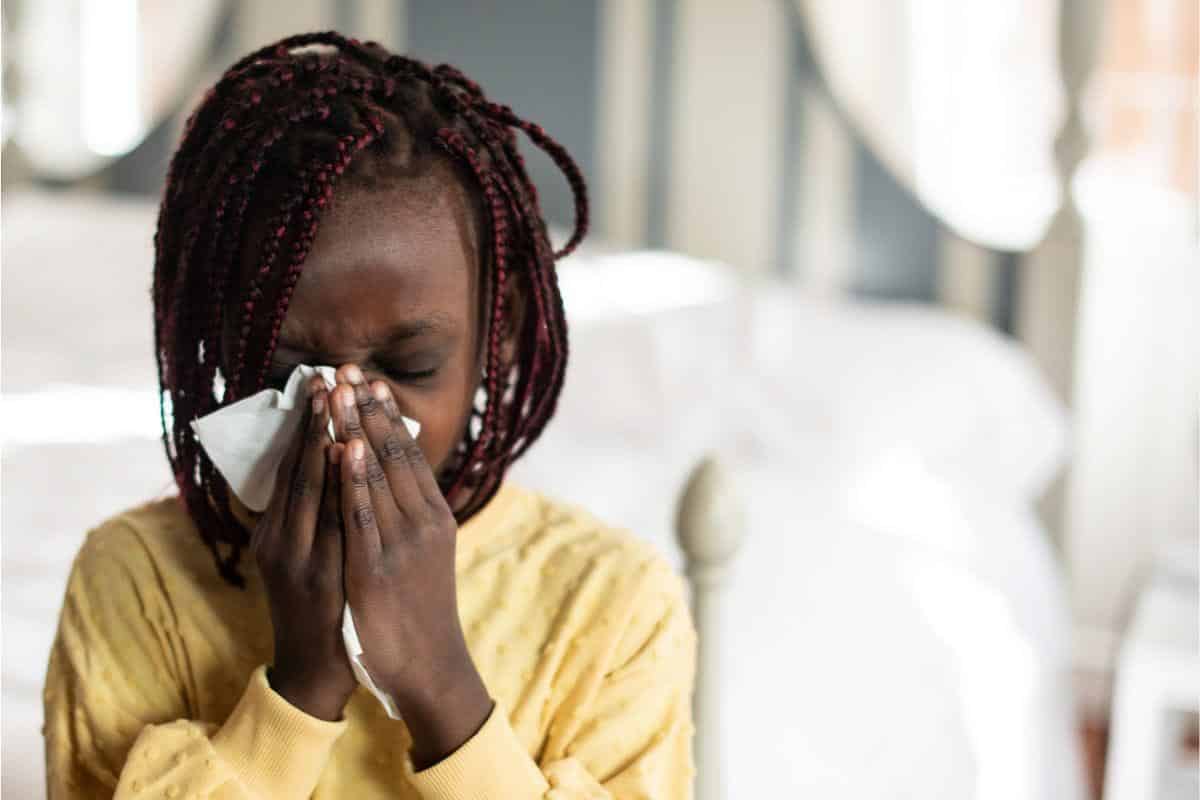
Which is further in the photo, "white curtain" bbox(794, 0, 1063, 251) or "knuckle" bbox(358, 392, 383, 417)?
"white curtain" bbox(794, 0, 1063, 251)

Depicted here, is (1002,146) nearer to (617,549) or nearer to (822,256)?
(822,256)

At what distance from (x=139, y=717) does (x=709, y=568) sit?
0.47 m

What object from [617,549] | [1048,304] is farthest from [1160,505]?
[617,549]

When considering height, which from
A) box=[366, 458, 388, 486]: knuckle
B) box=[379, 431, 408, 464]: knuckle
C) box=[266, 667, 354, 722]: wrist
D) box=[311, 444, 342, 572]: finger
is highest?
box=[379, 431, 408, 464]: knuckle

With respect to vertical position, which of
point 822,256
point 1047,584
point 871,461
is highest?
point 822,256

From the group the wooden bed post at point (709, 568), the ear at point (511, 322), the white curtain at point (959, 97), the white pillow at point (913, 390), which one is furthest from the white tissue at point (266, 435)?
the white curtain at point (959, 97)

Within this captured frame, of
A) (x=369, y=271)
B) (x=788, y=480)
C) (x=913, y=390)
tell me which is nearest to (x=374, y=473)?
(x=369, y=271)

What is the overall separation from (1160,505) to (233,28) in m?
1.98

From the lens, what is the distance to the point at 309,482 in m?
0.79

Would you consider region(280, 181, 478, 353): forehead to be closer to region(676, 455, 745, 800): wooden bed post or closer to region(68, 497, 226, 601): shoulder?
region(68, 497, 226, 601): shoulder

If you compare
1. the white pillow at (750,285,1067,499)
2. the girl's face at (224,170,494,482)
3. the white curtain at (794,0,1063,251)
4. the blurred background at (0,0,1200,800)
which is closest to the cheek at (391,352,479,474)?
the girl's face at (224,170,494,482)

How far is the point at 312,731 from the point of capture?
31.8 inches

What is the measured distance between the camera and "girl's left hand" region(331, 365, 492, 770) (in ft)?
2.55

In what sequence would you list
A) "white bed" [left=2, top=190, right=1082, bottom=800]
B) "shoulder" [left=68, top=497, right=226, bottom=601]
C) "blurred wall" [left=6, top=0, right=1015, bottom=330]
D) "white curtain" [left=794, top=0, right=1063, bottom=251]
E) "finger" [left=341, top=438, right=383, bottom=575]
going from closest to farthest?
"finger" [left=341, top=438, right=383, bottom=575], "shoulder" [left=68, top=497, right=226, bottom=601], "white bed" [left=2, top=190, right=1082, bottom=800], "white curtain" [left=794, top=0, right=1063, bottom=251], "blurred wall" [left=6, top=0, right=1015, bottom=330]
